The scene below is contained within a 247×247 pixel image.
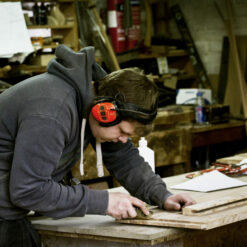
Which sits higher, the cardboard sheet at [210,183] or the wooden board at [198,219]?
the wooden board at [198,219]

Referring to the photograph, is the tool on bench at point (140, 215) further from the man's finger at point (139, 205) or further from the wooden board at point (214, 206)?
the wooden board at point (214, 206)

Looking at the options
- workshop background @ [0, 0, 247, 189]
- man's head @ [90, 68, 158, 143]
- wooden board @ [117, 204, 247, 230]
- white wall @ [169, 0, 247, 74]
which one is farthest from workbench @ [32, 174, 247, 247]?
white wall @ [169, 0, 247, 74]

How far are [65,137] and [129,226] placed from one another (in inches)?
17.3

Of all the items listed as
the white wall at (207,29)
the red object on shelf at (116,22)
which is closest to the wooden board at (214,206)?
the red object on shelf at (116,22)

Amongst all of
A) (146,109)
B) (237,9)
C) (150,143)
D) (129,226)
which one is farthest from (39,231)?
(237,9)

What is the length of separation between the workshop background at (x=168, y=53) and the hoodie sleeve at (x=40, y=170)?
1755 millimetres

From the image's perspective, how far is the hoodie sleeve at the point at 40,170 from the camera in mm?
1784

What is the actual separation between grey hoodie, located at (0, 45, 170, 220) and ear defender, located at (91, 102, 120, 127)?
63 mm

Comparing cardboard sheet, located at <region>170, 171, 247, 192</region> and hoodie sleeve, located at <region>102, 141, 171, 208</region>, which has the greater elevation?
hoodie sleeve, located at <region>102, 141, 171, 208</region>

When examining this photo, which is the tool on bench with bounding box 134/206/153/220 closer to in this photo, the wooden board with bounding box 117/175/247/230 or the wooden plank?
the wooden board with bounding box 117/175/247/230

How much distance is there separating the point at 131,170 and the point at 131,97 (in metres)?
0.58

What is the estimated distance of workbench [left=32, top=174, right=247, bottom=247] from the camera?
1.91 meters

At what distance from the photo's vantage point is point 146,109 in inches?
76.3

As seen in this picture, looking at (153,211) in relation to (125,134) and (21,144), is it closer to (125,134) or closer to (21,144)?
(125,134)
